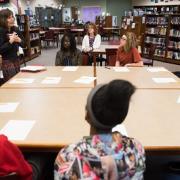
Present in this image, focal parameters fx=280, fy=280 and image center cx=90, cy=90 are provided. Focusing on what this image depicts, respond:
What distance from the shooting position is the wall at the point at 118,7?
16969mm

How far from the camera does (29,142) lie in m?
1.65

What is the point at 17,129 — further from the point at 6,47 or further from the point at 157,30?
the point at 157,30

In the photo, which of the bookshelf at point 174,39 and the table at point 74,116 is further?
the bookshelf at point 174,39

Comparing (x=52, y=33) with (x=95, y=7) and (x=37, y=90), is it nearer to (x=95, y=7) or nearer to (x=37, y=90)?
(x=95, y=7)

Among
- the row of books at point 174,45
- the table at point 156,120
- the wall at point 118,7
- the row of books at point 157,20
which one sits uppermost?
the wall at point 118,7

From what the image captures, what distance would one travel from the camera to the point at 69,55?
165 inches

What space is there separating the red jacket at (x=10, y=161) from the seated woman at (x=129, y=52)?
3.19 meters

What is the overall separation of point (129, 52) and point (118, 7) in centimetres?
1351

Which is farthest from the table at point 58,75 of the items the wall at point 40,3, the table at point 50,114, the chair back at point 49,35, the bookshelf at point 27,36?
the wall at point 40,3

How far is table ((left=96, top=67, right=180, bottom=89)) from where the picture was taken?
9.36 ft

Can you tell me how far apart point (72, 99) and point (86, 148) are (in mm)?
1286

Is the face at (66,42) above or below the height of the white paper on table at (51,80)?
above

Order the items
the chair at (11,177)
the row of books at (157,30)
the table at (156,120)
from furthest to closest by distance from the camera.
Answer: the row of books at (157,30) → the table at (156,120) → the chair at (11,177)

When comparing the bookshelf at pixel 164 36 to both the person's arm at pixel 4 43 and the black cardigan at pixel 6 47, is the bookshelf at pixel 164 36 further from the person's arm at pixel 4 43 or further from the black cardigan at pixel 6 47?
the person's arm at pixel 4 43
